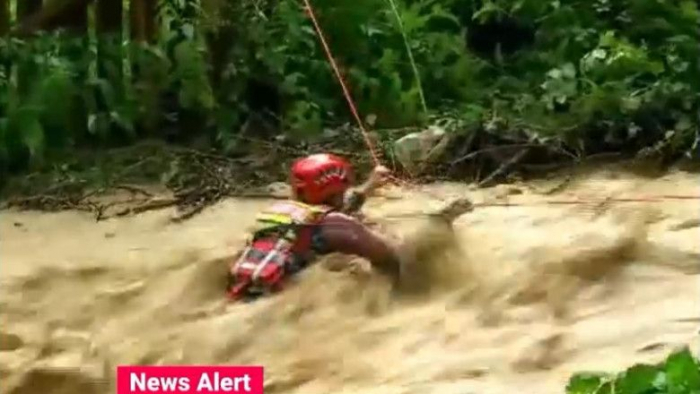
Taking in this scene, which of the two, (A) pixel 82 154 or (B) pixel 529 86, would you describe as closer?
(A) pixel 82 154

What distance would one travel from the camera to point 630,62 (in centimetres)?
231

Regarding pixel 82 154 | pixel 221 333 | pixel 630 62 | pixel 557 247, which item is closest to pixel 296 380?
pixel 221 333

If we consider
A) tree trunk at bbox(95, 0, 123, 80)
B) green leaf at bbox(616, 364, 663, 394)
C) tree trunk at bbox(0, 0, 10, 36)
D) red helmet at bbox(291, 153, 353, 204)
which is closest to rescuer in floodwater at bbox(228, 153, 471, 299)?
red helmet at bbox(291, 153, 353, 204)

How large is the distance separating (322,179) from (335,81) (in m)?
0.34

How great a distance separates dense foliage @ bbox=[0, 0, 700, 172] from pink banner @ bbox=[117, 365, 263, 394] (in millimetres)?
516

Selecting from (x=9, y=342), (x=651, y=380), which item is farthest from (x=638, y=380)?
(x=9, y=342)

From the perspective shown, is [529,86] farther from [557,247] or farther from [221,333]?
[221,333]

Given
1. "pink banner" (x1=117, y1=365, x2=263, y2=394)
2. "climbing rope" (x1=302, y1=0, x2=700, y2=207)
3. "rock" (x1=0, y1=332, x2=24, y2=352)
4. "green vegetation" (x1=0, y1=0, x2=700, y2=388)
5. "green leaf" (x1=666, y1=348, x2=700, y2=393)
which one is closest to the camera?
"green leaf" (x1=666, y1=348, x2=700, y2=393)

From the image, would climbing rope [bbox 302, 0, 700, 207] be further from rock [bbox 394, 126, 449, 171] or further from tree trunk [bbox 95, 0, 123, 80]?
tree trunk [bbox 95, 0, 123, 80]

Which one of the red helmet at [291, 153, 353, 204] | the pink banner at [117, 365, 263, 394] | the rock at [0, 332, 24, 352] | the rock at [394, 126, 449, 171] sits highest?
the rock at [394, 126, 449, 171]

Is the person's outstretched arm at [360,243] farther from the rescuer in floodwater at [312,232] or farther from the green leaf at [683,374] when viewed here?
the green leaf at [683,374]

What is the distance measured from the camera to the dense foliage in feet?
6.86

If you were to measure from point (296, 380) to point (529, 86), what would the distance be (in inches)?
33.3

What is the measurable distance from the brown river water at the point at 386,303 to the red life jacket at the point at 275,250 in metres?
0.02
